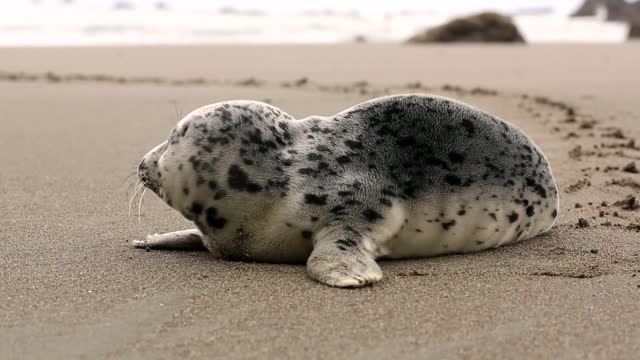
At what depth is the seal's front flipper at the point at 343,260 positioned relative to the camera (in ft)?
9.10

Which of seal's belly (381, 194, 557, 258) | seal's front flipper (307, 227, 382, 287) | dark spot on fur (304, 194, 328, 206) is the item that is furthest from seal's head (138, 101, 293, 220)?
seal's belly (381, 194, 557, 258)

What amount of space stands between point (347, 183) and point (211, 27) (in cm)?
1573

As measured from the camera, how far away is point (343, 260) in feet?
9.35

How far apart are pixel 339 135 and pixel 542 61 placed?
Answer: 845cm

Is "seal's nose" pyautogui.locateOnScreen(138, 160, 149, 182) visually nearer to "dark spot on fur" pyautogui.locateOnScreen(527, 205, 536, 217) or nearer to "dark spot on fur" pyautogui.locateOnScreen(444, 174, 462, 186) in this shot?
"dark spot on fur" pyautogui.locateOnScreen(444, 174, 462, 186)

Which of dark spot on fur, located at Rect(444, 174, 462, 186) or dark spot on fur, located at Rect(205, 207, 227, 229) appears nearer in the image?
dark spot on fur, located at Rect(205, 207, 227, 229)

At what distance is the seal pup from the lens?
3010 mm

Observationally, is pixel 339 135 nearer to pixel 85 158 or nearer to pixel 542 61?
pixel 85 158

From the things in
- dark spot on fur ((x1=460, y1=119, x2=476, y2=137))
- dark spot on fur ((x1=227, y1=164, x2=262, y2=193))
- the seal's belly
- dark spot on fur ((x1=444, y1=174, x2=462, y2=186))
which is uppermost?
dark spot on fur ((x1=460, y1=119, x2=476, y2=137))

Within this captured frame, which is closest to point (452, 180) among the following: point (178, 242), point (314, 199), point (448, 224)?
point (448, 224)

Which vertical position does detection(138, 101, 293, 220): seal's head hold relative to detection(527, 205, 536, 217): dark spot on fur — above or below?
above

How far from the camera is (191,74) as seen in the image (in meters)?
9.20

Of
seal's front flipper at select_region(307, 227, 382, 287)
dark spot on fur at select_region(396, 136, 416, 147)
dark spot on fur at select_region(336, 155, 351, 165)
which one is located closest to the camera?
seal's front flipper at select_region(307, 227, 382, 287)

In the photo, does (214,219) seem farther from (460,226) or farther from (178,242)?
(460,226)
